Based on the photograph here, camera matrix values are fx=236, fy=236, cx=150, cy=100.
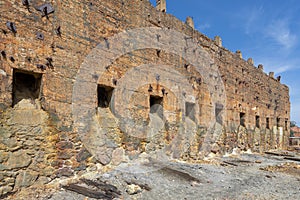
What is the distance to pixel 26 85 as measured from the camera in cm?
595

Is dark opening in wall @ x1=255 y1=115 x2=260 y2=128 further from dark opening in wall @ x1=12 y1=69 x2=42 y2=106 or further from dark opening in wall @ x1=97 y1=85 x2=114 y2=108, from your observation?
dark opening in wall @ x1=12 y1=69 x2=42 y2=106


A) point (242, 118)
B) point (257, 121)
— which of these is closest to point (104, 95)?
point (242, 118)

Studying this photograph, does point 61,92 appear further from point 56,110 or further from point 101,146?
point 101,146

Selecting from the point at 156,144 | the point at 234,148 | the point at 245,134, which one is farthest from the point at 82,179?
the point at 245,134

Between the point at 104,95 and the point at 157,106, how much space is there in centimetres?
248

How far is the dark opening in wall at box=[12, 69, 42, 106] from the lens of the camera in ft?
18.5

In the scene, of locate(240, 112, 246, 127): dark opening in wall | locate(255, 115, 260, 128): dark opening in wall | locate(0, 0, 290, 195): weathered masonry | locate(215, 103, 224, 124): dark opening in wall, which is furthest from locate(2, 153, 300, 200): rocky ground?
locate(255, 115, 260, 128): dark opening in wall

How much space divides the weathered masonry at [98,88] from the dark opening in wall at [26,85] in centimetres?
3

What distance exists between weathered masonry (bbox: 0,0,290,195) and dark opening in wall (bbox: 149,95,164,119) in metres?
0.04

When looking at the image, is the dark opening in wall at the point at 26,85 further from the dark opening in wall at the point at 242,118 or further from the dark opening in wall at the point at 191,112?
the dark opening in wall at the point at 242,118

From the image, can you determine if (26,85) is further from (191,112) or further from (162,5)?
(191,112)

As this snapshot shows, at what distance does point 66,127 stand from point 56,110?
51 centimetres

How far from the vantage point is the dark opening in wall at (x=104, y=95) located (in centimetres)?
746

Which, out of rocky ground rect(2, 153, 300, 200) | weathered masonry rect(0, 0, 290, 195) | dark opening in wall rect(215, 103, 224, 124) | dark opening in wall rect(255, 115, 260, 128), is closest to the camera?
rocky ground rect(2, 153, 300, 200)
